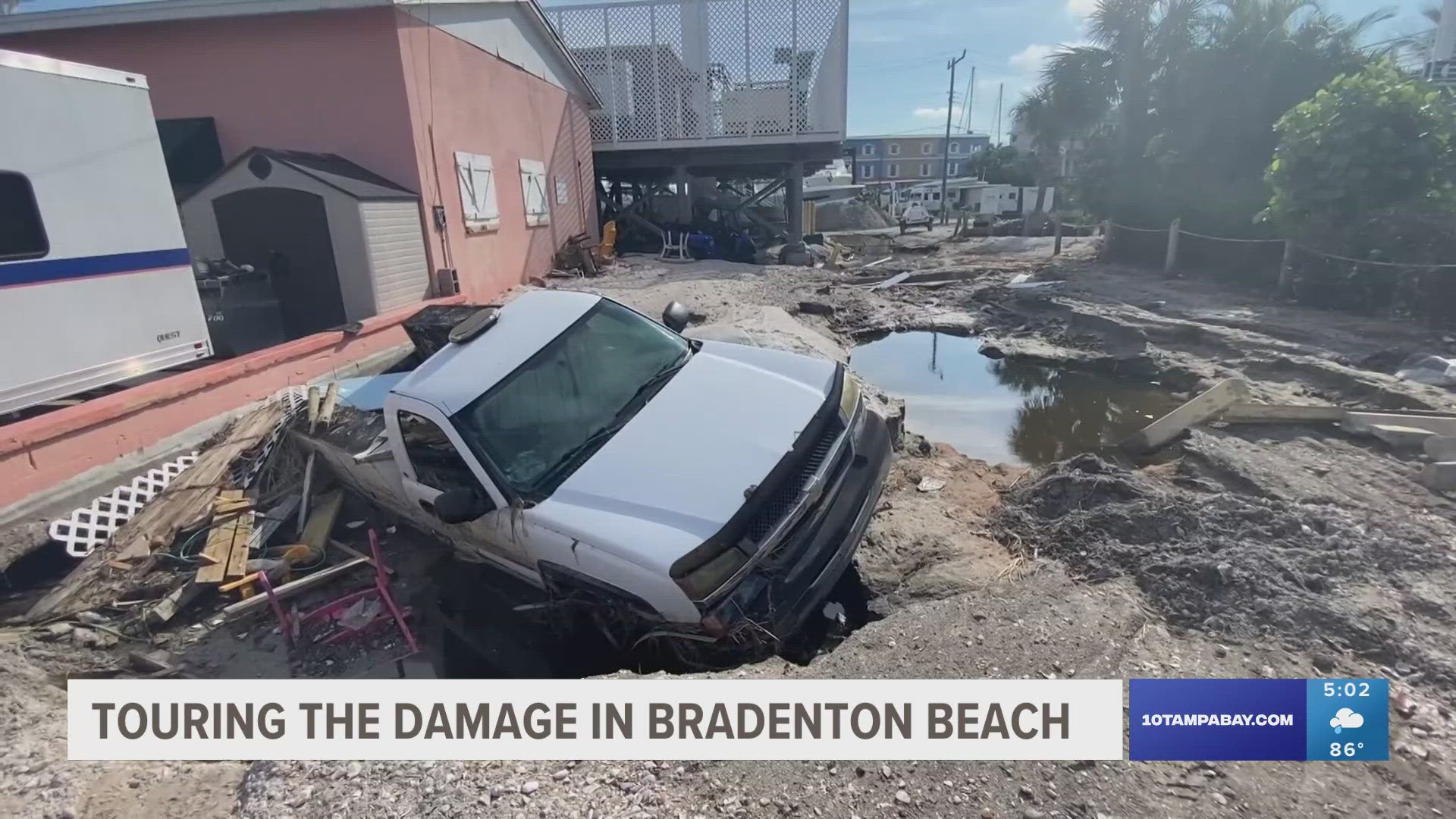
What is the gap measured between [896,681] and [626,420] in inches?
78.8

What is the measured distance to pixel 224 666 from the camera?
397 cm

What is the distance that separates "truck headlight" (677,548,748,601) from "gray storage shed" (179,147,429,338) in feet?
25.1

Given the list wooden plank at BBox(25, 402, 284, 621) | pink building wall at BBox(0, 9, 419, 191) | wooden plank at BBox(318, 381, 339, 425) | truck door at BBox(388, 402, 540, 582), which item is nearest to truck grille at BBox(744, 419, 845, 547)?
truck door at BBox(388, 402, 540, 582)

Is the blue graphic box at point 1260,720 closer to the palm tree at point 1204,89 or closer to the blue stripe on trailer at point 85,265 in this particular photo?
the blue stripe on trailer at point 85,265

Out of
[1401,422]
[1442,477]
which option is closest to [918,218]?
[1401,422]

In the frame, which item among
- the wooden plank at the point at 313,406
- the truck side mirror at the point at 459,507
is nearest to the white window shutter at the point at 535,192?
the wooden plank at the point at 313,406

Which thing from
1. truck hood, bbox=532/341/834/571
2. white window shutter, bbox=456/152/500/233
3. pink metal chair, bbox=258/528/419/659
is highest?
white window shutter, bbox=456/152/500/233

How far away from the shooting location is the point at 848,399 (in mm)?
4449

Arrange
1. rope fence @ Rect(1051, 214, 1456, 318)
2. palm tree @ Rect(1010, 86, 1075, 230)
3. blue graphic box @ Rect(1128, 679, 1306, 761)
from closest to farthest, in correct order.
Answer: blue graphic box @ Rect(1128, 679, 1306, 761) → rope fence @ Rect(1051, 214, 1456, 318) → palm tree @ Rect(1010, 86, 1075, 230)

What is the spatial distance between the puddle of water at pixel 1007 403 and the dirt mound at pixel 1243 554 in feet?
7.50

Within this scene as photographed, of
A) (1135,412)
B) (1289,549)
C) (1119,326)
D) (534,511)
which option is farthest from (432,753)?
(1119,326)

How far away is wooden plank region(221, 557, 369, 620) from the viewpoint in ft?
14.0

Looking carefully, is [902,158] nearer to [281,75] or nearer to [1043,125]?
[1043,125]

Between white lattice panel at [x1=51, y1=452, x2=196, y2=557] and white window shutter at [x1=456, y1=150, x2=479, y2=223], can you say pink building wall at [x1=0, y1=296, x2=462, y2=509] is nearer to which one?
white lattice panel at [x1=51, y1=452, x2=196, y2=557]
